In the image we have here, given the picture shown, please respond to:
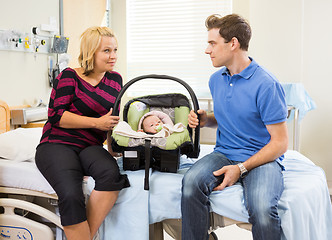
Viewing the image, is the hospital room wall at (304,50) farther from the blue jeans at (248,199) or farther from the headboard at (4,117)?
the headboard at (4,117)

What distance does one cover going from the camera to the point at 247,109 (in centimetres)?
165

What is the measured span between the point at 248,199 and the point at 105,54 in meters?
0.93

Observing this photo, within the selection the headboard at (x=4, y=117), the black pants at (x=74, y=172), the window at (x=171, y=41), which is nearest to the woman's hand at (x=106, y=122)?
the black pants at (x=74, y=172)

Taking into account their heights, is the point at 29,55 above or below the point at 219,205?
above

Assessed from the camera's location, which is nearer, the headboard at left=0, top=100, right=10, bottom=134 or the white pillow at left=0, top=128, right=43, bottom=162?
the white pillow at left=0, top=128, right=43, bottom=162

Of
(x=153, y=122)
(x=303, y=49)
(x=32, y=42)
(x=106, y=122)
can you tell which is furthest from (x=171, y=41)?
(x=106, y=122)

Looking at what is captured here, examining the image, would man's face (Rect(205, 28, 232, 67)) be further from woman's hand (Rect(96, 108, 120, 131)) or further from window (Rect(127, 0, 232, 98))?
window (Rect(127, 0, 232, 98))

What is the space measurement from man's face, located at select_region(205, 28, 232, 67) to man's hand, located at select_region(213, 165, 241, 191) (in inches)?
18.9

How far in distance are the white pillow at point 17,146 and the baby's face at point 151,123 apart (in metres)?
0.60

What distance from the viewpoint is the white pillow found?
1902 mm

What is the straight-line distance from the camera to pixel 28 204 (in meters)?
1.72

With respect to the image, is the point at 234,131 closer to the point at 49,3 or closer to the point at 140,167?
the point at 140,167

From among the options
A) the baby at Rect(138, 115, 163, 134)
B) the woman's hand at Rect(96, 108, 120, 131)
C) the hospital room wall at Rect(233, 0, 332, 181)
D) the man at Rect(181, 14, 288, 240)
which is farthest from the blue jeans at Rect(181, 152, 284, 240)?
the hospital room wall at Rect(233, 0, 332, 181)

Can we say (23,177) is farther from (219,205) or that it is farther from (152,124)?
(219,205)
